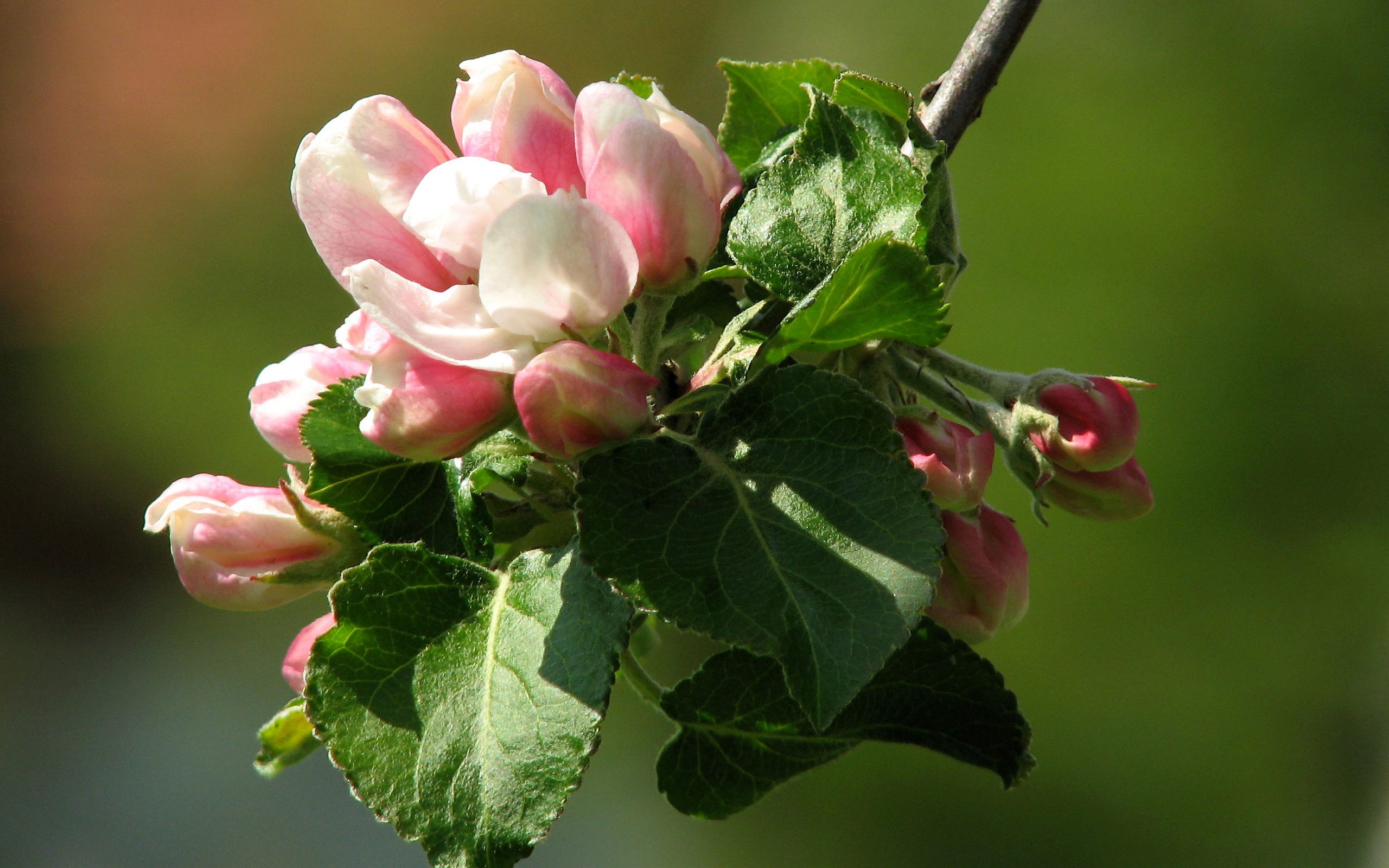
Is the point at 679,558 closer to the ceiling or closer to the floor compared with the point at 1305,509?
closer to the ceiling

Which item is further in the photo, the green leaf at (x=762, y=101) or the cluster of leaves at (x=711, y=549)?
the green leaf at (x=762, y=101)

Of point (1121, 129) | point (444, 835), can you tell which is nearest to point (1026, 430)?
point (444, 835)

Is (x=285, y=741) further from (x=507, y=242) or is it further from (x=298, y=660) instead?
(x=507, y=242)

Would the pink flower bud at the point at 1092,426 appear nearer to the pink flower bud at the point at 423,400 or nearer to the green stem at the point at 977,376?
the green stem at the point at 977,376

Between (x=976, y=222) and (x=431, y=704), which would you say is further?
(x=976, y=222)

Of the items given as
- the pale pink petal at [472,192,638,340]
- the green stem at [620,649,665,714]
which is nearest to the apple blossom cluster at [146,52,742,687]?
the pale pink petal at [472,192,638,340]

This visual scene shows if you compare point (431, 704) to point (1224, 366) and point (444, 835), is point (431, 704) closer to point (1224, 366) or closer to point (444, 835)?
point (444, 835)

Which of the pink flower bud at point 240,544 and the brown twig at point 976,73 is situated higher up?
the brown twig at point 976,73

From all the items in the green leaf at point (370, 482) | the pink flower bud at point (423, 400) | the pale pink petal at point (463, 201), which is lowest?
the green leaf at point (370, 482)

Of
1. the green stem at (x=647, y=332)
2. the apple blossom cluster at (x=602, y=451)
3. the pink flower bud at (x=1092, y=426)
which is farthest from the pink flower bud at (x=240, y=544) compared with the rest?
the pink flower bud at (x=1092, y=426)
